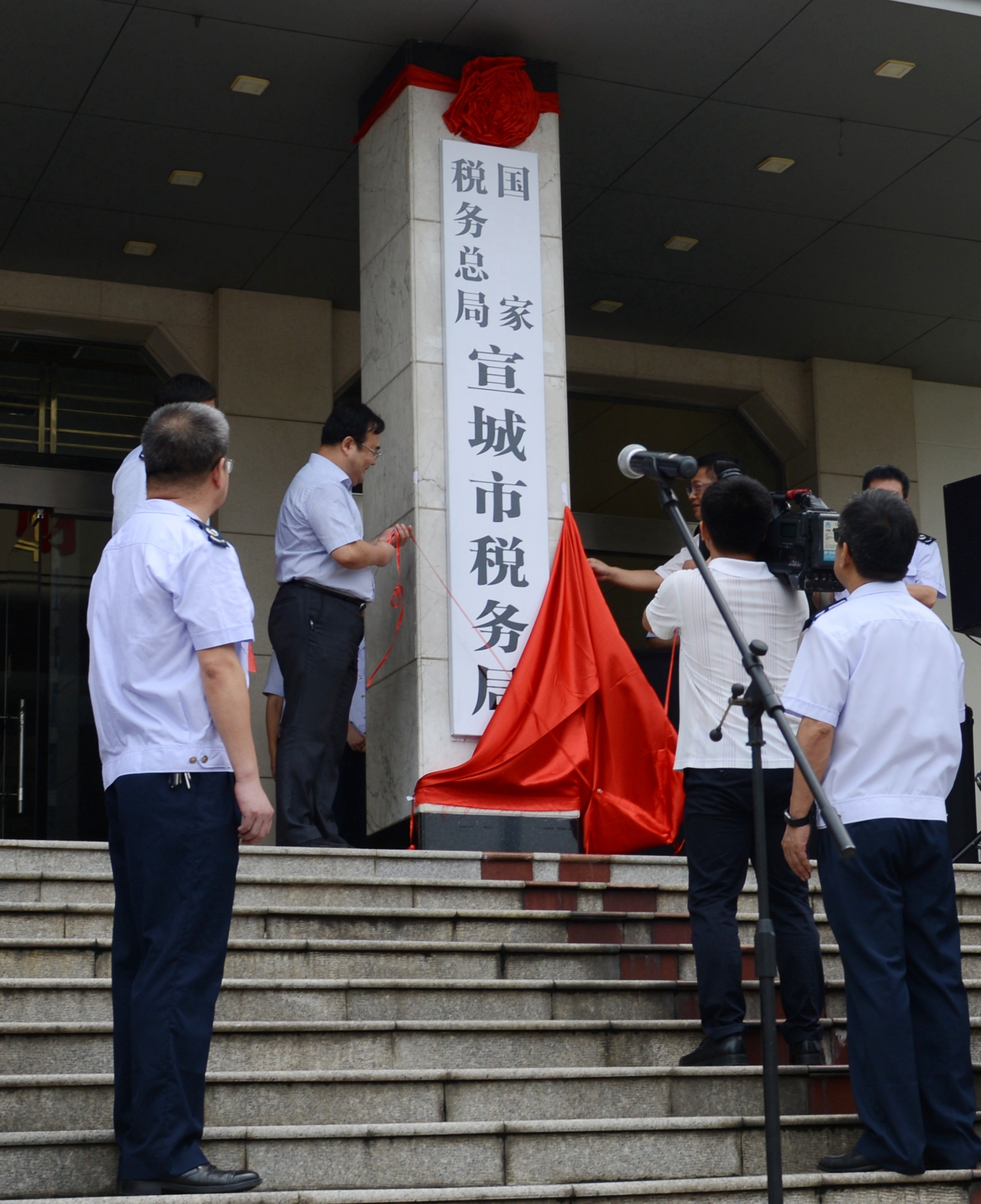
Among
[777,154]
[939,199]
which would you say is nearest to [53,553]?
[777,154]

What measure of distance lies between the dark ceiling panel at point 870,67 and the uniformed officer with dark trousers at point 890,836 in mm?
4172

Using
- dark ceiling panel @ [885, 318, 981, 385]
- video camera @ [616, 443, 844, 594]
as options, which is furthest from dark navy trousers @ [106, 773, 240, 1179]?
dark ceiling panel @ [885, 318, 981, 385]

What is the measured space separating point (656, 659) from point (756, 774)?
13.5 feet

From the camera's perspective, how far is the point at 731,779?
4.52m

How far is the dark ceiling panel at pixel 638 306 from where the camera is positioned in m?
10.3

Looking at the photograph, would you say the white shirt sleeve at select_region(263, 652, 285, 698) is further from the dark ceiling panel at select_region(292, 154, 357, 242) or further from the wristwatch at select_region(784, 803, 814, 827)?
the wristwatch at select_region(784, 803, 814, 827)

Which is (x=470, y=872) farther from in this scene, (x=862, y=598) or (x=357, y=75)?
(x=357, y=75)

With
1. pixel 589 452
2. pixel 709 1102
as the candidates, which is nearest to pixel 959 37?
pixel 589 452

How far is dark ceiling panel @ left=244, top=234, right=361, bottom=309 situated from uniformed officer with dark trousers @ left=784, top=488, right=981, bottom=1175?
5989 mm

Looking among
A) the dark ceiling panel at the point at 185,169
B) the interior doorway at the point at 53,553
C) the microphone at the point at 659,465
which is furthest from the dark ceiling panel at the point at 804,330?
the microphone at the point at 659,465

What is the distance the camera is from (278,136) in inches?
335

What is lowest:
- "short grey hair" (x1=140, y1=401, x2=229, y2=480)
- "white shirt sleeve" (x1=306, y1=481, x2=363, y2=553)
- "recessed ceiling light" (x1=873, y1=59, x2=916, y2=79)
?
"short grey hair" (x1=140, y1=401, x2=229, y2=480)

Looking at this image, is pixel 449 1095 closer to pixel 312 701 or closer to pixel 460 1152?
pixel 460 1152

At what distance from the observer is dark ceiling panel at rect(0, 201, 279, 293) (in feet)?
30.8
